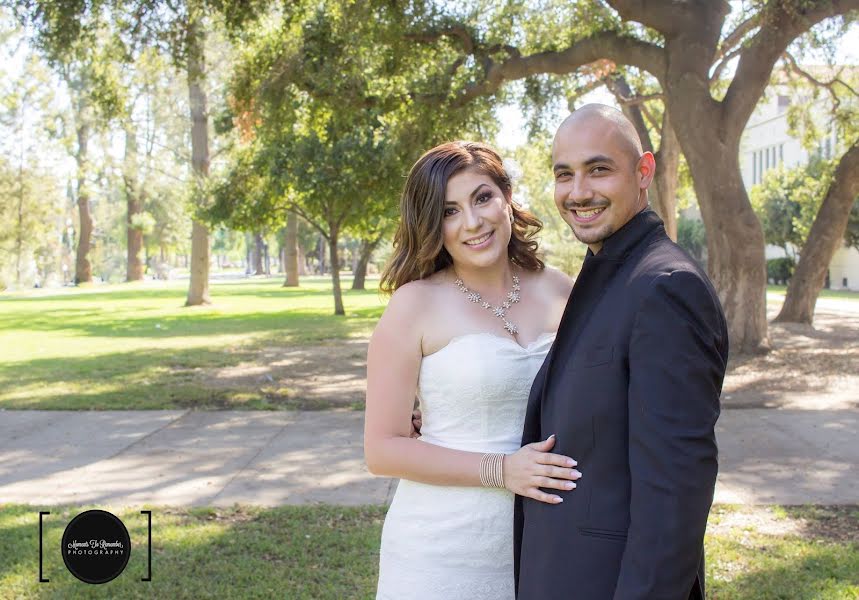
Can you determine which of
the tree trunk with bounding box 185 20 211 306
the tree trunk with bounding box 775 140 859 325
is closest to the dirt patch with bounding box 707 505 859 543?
the tree trunk with bounding box 775 140 859 325

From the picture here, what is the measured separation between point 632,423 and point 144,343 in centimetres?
1691

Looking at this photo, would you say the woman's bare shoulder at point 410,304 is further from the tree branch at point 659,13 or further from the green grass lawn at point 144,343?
the tree branch at point 659,13

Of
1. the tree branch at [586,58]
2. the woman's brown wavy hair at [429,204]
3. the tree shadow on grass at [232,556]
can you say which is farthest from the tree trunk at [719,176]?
the woman's brown wavy hair at [429,204]

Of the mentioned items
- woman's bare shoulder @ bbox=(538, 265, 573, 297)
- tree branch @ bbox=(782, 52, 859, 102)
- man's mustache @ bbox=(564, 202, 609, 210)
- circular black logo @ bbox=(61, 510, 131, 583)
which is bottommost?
circular black logo @ bbox=(61, 510, 131, 583)

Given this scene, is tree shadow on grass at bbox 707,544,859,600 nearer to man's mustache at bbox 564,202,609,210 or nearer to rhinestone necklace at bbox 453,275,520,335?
rhinestone necklace at bbox 453,275,520,335

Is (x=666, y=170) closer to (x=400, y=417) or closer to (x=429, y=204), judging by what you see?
(x=429, y=204)

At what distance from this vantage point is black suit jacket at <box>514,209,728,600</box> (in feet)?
5.44

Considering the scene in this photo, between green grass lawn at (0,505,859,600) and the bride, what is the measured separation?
1.99 meters

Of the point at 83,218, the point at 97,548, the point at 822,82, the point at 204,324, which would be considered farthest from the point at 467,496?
the point at 83,218

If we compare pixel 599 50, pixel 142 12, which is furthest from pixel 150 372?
pixel 599 50

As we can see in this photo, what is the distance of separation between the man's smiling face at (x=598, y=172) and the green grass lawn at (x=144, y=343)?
1614 millimetres

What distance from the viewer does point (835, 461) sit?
22.5 ft

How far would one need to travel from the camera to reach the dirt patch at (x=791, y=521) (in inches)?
205

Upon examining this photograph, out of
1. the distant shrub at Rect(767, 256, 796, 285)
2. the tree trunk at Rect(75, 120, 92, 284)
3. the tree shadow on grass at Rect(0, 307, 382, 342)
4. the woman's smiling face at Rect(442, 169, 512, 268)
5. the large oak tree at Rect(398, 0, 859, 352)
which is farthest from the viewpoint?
the distant shrub at Rect(767, 256, 796, 285)
